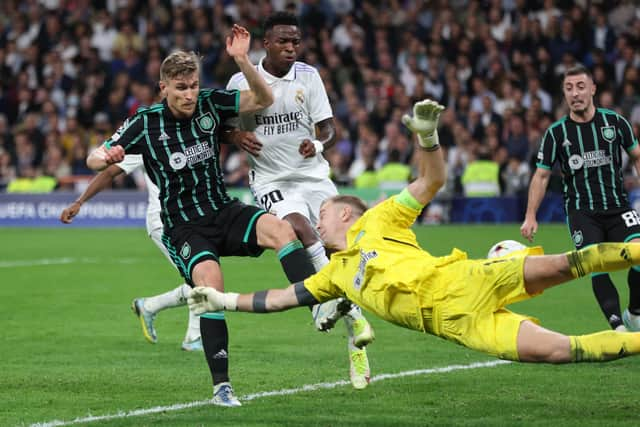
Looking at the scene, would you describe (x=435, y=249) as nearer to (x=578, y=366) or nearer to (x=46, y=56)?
(x=578, y=366)

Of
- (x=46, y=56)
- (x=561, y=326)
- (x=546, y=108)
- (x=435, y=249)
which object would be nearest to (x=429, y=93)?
(x=546, y=108)

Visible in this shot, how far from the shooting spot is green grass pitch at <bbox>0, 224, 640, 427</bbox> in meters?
6.57

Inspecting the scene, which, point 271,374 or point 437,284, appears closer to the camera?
point 437,284

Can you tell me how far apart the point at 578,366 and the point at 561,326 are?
2.10 m

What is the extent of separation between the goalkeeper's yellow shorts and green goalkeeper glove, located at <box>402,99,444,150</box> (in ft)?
2.25

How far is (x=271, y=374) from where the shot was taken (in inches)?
319

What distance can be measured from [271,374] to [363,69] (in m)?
18.2

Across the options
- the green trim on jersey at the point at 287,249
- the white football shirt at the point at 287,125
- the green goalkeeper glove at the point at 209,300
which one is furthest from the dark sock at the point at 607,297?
the green goalkeeper glove at the point at 209,300

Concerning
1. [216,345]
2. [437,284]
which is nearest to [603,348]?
[437,284]

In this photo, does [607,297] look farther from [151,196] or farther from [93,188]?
[93,188]

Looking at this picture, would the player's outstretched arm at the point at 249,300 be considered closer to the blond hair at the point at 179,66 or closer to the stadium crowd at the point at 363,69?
the blond hair at the point at 179,66

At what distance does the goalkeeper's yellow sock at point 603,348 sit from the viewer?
5727 mm

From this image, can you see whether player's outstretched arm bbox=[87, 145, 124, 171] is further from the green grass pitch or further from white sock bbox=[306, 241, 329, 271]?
white sock bbox=[306, 241, 329, 271]

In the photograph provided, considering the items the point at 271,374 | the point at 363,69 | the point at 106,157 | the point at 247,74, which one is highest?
the point at 363,69
